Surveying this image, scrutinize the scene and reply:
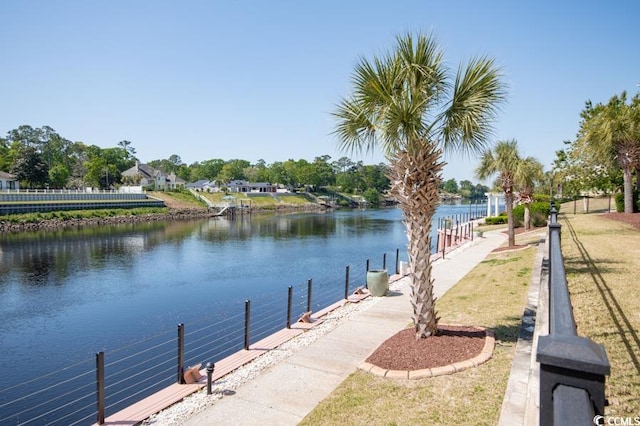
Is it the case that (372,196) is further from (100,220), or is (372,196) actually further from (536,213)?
(536,213)

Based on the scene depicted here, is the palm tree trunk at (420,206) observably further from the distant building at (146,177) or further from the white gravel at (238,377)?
the distant building at (146,177)

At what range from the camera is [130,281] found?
25609 mm

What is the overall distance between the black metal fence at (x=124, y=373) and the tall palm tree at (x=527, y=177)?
14788 mm

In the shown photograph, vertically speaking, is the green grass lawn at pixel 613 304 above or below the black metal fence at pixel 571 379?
below

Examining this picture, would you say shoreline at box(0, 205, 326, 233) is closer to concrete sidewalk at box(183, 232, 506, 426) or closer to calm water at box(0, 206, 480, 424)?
calm water at box(0, 206, 480, 424)

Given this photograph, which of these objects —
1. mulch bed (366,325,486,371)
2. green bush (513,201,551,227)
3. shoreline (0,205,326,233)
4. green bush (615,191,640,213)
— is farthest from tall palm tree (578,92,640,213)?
shoreline (0,205,326,233)

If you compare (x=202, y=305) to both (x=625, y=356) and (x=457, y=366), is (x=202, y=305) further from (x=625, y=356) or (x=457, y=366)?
(x=625, y=356)

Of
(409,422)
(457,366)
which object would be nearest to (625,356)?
(457,366)

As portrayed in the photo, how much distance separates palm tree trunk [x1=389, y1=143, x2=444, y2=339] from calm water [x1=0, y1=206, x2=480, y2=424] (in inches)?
250

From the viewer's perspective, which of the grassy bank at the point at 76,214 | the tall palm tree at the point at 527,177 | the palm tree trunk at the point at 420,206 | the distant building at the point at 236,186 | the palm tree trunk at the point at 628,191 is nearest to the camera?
the palm tree trunk at the point at 420,206

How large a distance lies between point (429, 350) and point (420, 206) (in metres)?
2.76

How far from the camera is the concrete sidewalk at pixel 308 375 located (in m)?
6.77

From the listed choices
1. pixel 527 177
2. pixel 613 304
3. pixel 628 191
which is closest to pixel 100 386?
pixel 613 304

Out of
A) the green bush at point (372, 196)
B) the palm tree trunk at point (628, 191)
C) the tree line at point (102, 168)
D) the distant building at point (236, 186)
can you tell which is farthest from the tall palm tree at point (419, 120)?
the green bush at point (372, 196)
